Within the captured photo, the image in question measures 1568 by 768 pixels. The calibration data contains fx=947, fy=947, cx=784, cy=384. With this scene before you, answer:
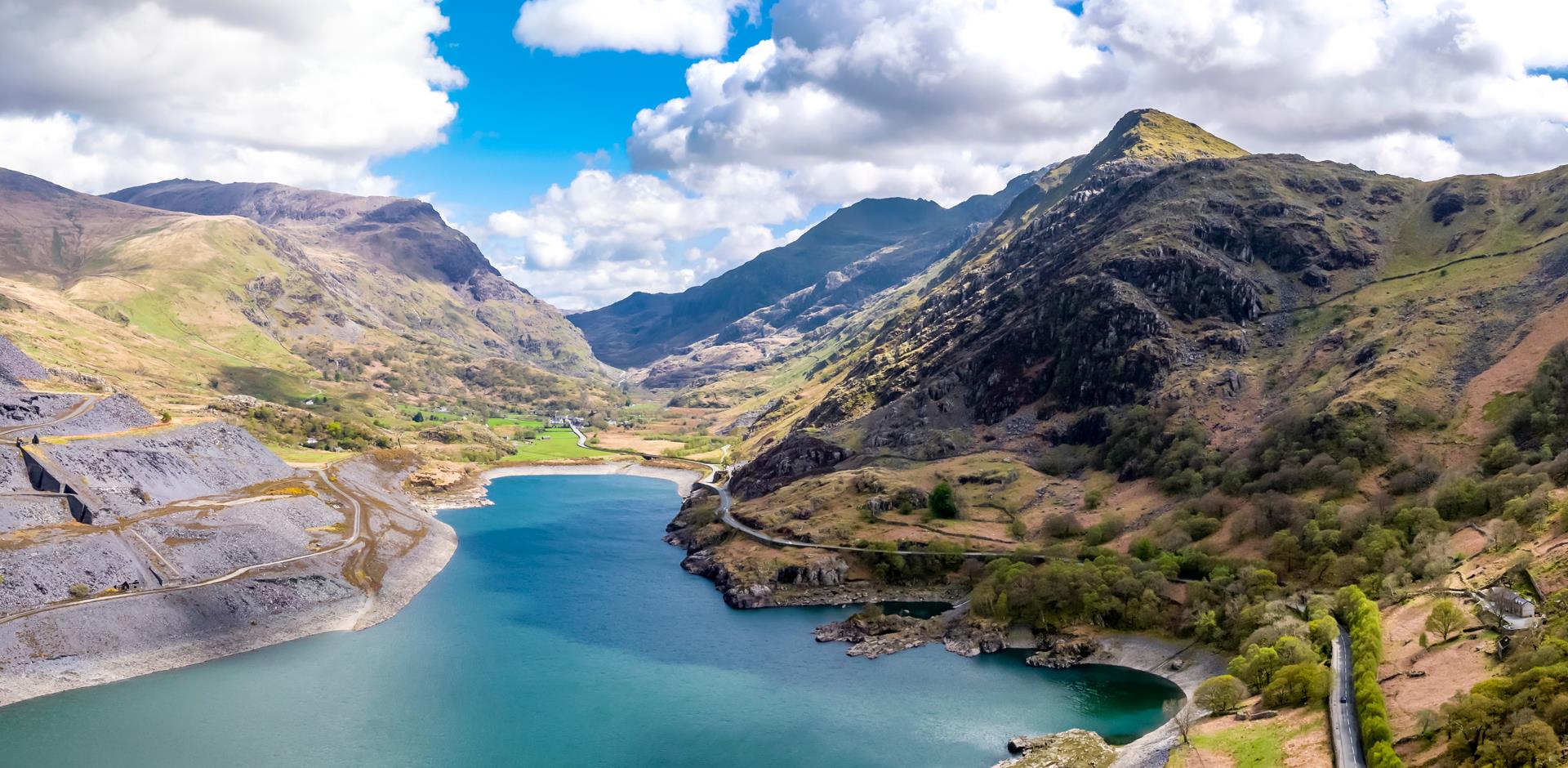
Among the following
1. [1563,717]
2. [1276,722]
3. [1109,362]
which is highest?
[1109,362]

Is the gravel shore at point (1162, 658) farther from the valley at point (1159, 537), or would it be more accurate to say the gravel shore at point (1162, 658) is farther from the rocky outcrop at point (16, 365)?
the rocky outcrop at point (16, 365)

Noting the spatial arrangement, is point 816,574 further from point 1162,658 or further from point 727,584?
point 1162,658

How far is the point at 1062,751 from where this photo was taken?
86.5m

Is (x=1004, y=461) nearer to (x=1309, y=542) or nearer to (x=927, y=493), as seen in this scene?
(x=927, y=493)

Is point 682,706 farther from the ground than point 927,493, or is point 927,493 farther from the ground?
point 927,493

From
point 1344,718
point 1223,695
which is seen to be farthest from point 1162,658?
point 1344,718

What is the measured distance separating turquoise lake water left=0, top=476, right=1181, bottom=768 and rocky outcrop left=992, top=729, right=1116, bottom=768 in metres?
2.60

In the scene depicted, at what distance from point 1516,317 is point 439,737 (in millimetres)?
174755

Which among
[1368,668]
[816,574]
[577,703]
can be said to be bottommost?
[577,703]

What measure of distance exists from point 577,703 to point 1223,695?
64371 mm

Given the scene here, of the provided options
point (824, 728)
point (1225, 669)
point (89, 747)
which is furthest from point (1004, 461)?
point (89, 747)

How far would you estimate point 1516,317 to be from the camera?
15762 cm

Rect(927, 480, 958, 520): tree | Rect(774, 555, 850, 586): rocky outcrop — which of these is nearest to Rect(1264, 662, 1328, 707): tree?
Rect(774, 555, 850, 586): rocky outcrop

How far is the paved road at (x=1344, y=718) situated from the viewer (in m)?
66.4
